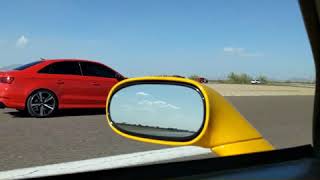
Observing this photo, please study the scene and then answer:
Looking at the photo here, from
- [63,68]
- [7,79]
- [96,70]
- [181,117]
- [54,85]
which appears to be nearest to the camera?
[181,117]

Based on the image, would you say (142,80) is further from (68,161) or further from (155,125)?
(68,161)

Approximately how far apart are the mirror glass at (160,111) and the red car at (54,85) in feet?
34.2

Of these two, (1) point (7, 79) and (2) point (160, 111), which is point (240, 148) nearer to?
(2) point (160, 111)

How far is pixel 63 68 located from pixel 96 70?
0.91 meters

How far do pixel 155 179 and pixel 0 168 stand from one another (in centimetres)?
527

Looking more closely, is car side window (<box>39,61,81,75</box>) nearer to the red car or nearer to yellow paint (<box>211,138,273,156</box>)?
the red car

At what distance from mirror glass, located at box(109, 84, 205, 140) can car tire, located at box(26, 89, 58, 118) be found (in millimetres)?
10793

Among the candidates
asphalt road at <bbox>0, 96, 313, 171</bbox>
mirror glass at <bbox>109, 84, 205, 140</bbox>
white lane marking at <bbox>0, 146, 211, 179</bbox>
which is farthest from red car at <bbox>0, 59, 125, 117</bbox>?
mirror glass at <bbox>109, 84, 205, 140</bbox>

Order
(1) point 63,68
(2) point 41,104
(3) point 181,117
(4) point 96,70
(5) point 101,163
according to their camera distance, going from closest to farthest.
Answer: (3) point 181,117 → (5) point 101,163 → (2) point 41,104 → (1) point 63,68 → (4) point 96,70

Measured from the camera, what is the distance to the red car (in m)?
12.5

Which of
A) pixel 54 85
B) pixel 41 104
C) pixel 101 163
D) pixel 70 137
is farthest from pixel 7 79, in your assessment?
pixel 101 163

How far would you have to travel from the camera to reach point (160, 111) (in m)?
1.98

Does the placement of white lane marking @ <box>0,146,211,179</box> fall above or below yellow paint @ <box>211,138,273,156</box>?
below

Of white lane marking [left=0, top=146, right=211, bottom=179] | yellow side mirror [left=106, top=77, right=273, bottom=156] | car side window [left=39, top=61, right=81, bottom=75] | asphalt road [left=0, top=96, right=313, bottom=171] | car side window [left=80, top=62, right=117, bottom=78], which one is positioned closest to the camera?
yellow side mirror [left=106, top=77, right=273, bottom=156]
